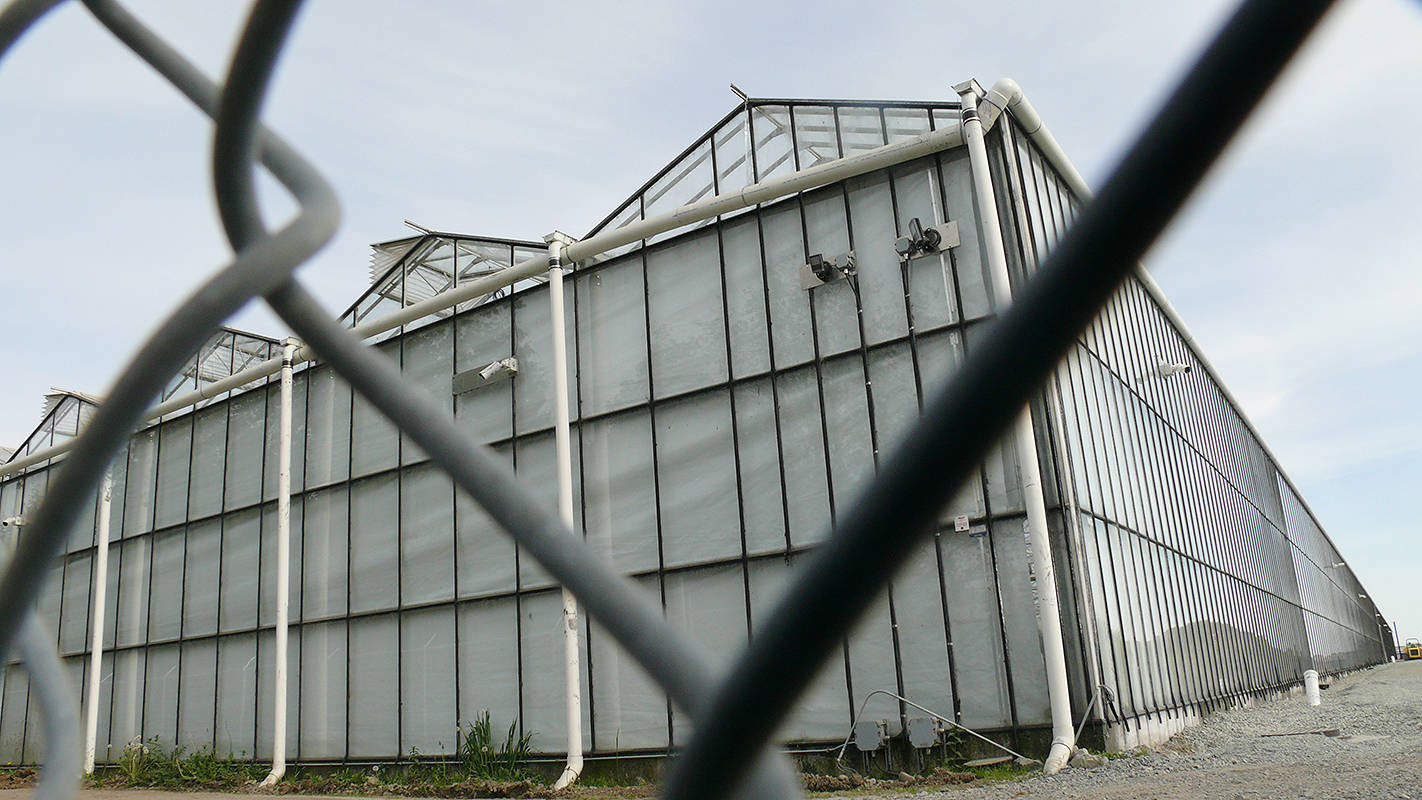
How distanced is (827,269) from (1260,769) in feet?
24.2

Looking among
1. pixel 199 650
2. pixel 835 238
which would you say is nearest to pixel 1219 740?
pixel 835 238

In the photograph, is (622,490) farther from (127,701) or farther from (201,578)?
(127,701)

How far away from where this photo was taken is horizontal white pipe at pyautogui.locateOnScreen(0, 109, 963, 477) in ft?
42.4

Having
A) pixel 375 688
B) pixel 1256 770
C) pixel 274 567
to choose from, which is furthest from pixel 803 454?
pixel 274 567

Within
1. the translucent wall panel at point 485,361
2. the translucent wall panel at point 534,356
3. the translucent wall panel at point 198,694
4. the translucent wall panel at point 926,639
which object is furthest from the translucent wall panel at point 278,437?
the translucent wall panel at point 926,639

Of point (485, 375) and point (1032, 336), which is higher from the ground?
point (485, 375)

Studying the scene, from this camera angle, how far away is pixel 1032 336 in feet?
1.19

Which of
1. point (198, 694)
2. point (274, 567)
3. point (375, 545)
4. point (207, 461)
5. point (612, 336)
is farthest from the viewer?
point (207, 461)

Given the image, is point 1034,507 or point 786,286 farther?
point 786,286

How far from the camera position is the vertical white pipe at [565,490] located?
1332 cm

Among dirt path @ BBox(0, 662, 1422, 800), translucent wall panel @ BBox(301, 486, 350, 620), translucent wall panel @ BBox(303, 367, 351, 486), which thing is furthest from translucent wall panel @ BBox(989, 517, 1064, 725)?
translucent wall panel @ BBox(303, 367, 351, 486)

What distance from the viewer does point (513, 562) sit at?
1552cm

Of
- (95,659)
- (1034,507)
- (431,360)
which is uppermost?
(431,360)

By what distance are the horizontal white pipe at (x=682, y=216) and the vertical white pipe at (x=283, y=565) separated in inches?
36.1
